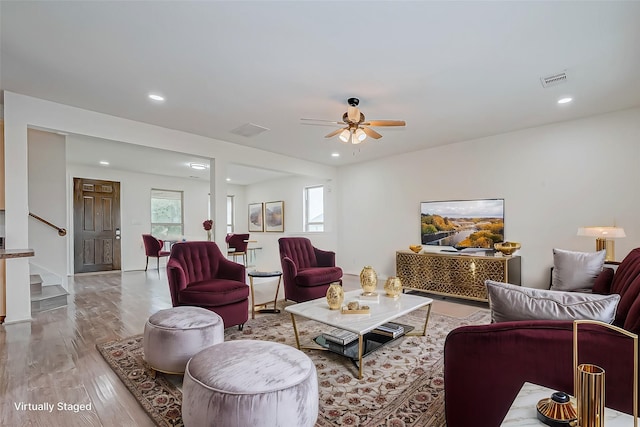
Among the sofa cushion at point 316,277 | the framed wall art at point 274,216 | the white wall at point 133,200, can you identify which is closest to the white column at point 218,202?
the sofa cushion at point 316,277

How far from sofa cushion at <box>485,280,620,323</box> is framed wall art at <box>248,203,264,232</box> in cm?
785

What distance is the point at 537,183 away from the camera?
4.32m

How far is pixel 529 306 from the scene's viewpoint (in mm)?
1378

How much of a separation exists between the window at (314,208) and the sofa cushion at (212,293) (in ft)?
14.3

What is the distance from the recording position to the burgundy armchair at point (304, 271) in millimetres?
3924

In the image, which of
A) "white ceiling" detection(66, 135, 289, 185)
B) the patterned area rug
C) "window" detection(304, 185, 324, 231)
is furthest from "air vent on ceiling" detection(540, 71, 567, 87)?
"window" detection(304, 185, 324, 231)

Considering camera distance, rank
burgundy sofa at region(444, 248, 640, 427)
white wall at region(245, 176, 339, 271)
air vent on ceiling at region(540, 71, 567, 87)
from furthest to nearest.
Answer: white wall at region(245, 176, 339, 271)
air vent on ceiling at region(540, 71, 567, 87)
burgundy sofa at region(444, 248, 640, 427)

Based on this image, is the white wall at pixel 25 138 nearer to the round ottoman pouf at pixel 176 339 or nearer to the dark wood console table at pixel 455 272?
the round ottoman pouf at pixel 176 339

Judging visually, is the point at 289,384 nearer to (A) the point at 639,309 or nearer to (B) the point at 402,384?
(B) the point at 402,384

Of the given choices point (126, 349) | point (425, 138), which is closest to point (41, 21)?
point (126, 349)

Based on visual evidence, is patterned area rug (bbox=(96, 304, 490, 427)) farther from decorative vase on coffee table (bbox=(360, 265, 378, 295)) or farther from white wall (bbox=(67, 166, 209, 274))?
white wall (bbox=(67, 166, 209, 274))

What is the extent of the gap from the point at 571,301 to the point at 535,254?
3.61 meters

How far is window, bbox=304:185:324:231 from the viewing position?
24.5ft

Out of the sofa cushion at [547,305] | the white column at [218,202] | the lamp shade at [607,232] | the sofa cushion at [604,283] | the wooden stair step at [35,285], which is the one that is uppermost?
the white column at [218,202]
